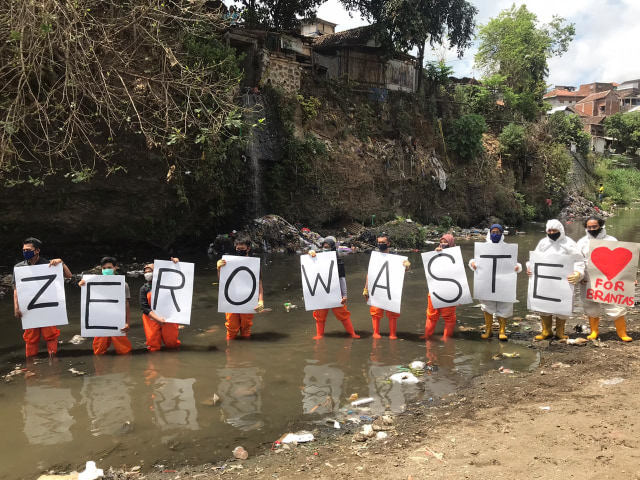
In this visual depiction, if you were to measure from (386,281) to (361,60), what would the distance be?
61.6ft

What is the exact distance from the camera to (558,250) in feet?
21.0

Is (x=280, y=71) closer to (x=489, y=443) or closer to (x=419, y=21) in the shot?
(x=419, y=21)

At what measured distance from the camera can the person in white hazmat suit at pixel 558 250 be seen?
622cm

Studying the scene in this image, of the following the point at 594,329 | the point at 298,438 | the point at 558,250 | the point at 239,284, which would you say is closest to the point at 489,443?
the point at 298,438

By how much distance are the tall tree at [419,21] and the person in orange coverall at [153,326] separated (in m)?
18.2

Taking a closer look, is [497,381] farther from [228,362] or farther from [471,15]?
[471,15]

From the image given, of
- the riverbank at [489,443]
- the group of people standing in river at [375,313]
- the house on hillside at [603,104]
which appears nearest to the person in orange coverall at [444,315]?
the group of people standing in river at [375,313]

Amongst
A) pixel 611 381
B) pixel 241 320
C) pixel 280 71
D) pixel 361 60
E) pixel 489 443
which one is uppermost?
pixel 361 60

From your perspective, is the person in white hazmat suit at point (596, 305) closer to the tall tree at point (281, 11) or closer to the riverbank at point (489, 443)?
the riverbank at point (489, 443)

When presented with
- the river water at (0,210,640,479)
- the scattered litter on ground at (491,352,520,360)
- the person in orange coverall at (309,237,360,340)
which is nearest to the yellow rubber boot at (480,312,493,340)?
the river water at (0,210,640,479)

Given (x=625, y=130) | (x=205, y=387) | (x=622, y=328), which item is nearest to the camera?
(x=205, y=387)

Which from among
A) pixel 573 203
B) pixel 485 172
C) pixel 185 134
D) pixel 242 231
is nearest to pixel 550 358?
pixel 185 134

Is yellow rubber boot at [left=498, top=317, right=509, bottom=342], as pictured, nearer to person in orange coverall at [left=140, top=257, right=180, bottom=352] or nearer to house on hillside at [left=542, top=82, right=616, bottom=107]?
person in orange coverall at [left=140, top=257, right=180, bottom=352]

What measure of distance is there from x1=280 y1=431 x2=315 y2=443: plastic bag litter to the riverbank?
7 centimetres
